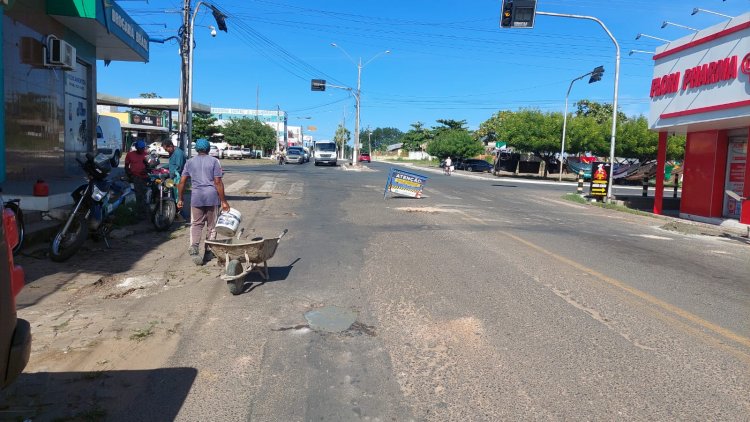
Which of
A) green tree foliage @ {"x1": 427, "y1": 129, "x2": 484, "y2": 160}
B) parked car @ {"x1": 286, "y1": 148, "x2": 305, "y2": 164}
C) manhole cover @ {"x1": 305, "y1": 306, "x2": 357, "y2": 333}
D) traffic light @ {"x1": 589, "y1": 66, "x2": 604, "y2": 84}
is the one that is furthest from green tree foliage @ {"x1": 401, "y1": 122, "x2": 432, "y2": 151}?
manhole cover @ {"x1": 305, "y1": 306, "x2": 357, "y2": 333}

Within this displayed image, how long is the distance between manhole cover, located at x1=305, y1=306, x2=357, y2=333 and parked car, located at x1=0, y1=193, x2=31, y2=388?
2.76 meters

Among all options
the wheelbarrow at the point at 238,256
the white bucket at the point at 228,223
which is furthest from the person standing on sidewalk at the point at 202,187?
the wheelbarrow at the point at 238,256

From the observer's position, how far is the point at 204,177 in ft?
25.2

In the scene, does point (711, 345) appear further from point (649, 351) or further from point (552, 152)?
point (552, 152)

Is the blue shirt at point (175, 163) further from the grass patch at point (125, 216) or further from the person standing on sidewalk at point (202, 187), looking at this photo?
the person standing on sidewalk at point (202, 187)

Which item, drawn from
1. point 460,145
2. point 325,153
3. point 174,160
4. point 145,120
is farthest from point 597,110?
point 174,160

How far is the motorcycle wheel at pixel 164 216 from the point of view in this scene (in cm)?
1052

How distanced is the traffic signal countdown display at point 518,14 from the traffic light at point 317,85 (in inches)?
1244

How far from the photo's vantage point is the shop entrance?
16656 mm

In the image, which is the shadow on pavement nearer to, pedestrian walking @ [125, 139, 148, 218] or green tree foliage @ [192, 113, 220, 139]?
pedestrian walking @ [125, 139, 148, 218]

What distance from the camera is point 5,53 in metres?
11.9

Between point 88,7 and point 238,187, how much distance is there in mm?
9604

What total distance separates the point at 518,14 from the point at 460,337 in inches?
599

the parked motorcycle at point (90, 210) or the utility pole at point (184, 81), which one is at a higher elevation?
the utility pole at point (184, 81)
